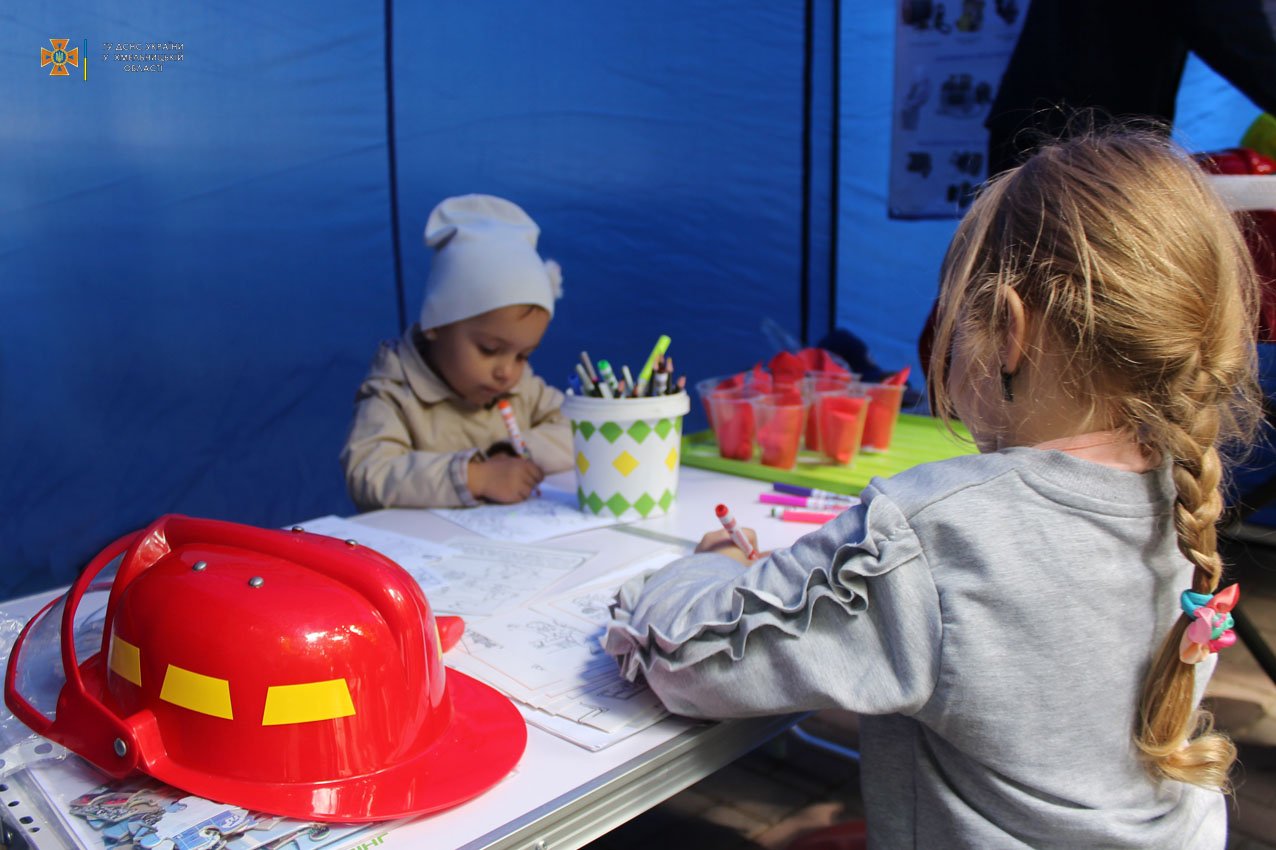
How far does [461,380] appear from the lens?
176 centimetres

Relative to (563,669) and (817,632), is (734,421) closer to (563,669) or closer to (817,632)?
(563,669)

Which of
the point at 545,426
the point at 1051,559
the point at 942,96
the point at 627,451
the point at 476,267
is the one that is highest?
the point at 942,96

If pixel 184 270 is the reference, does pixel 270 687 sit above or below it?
below

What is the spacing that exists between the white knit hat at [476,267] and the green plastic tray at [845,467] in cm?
40

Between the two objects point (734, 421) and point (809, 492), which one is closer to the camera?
point (809, 492)

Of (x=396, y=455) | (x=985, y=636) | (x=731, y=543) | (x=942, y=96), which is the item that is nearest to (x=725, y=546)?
(x=731, y=543)

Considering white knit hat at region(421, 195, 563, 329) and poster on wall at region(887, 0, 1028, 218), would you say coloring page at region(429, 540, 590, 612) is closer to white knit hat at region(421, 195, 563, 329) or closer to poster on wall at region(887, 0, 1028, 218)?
white knit hat at region(421, 195, 563, 329)

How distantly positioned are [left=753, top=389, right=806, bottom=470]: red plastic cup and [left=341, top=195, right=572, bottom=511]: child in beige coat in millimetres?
382

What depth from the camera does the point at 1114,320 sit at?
27.7 inches

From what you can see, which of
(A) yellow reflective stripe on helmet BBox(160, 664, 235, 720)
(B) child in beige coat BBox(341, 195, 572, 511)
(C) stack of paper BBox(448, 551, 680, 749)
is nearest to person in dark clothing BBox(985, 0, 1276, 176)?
(B) child in beige coat BBox(341, 195, 572, 511)

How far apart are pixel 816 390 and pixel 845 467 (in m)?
0.15

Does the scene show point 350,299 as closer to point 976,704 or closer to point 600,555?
point 600,555

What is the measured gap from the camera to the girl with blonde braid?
707 mm

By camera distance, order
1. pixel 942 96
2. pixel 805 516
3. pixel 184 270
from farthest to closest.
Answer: pixel 942 96 → pixel 184 270 → pixel 805 516
